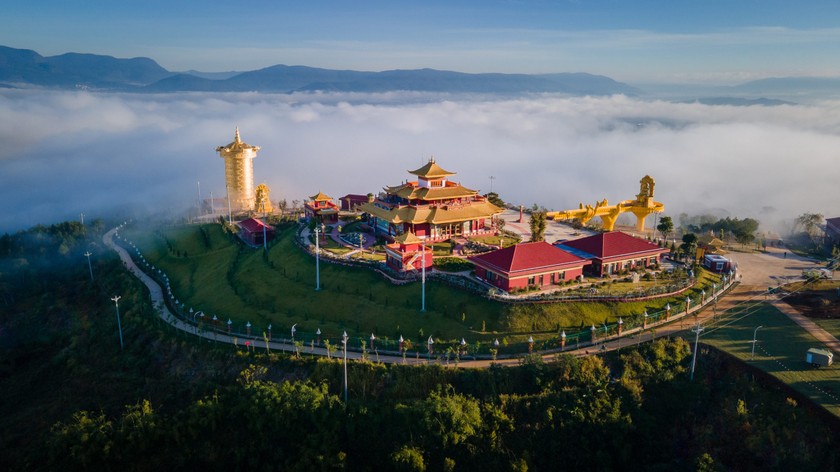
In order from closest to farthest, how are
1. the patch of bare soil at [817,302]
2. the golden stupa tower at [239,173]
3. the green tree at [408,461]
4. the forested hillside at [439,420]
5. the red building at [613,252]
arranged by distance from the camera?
the green tree at [408,461], the forested hillside at [439,420], the patch of bare soil at [817,302], the red building at [613,252], the golden stupa tower at [239,173]

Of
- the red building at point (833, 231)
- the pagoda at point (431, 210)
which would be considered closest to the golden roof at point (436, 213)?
the pagoda at point (431, 210)

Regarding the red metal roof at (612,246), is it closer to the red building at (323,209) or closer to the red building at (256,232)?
the red building at (323,209)

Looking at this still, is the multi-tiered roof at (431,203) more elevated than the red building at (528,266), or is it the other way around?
the multi-tiered roof at (431,203)

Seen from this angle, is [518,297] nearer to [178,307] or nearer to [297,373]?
[297,373]

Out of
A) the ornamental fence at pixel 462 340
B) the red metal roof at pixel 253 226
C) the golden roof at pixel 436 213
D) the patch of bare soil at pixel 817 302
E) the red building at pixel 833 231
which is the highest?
the golden roof at pixel 436 213

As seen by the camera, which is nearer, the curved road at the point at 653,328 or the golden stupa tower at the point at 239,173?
the curved road at the point at 653,328

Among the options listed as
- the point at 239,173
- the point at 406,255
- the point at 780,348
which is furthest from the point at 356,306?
the point at 239,173
